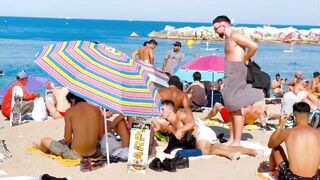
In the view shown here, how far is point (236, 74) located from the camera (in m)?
6.63

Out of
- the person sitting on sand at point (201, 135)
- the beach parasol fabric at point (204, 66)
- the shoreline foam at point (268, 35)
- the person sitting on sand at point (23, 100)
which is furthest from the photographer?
the shoreline foam at point (268, 35)

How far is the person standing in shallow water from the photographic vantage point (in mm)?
6609

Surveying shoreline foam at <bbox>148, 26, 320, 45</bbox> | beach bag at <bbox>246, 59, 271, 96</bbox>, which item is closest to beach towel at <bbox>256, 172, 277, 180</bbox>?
beach bag at <bbox>246, 59, 271, 96</bbox>

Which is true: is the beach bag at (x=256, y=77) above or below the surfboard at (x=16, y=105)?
above

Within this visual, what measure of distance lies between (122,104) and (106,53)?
0.68 metres

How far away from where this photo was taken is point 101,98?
17.0 feet

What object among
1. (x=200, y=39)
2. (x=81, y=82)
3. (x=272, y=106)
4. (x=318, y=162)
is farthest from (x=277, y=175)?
(x=200, y=39)

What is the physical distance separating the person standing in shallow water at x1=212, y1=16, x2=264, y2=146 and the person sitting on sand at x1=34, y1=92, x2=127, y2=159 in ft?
4.95

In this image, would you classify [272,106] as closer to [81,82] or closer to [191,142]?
[191,142]

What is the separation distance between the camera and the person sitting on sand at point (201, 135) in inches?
255

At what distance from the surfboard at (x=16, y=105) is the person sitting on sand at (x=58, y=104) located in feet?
1.89

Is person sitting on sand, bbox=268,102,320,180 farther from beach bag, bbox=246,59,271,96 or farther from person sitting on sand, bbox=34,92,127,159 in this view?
person sitting on sand, bbox=34,92,127,159

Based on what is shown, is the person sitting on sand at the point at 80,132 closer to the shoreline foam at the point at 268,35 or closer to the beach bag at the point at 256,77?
the beach bag at the point at 256,77

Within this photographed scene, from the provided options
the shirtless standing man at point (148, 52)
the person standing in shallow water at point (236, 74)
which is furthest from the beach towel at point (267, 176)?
the shirtless standing man at point (148, 52)
